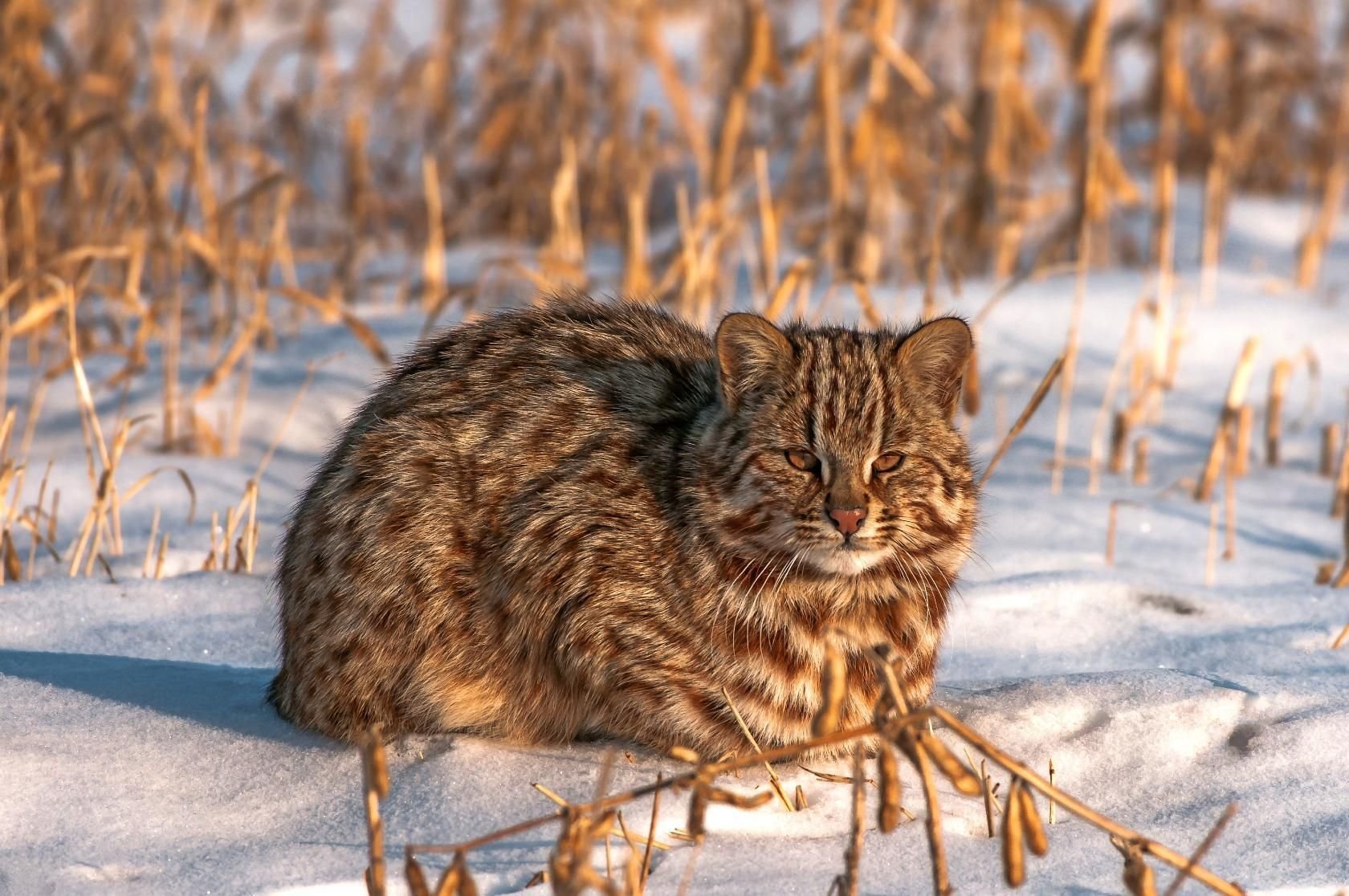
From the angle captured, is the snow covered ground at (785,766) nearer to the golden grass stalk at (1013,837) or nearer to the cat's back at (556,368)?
the golden grass stalk at (1013,837)

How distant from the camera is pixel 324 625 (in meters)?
3.58

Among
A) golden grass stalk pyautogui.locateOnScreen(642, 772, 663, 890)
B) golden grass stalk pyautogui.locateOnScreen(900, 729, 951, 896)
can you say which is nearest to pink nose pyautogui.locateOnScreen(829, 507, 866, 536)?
golden grass stalk pyautogui.locateOnScreen(642, 772, 663, 890)

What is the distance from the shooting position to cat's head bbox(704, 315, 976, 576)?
3311mm

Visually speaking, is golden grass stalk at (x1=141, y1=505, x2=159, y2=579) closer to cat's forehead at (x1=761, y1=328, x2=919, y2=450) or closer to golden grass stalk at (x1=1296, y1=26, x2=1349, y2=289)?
cat's forehead at (x1=761, y1=328, x2=919, y2=450)

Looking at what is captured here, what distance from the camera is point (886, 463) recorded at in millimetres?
3387

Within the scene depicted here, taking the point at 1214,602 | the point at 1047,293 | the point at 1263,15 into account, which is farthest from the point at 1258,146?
the point at 1214,602

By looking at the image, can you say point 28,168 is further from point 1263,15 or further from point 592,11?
point 1263,15

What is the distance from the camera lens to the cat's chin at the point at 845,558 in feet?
10.8

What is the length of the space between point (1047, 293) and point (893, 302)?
81 centimetres

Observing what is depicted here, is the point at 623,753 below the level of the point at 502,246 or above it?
below

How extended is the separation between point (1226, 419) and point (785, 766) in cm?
270

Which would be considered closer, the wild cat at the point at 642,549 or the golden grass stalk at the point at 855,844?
the golden grass stalk at the point at 855,844

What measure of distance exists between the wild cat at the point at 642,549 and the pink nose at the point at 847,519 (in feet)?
0.06

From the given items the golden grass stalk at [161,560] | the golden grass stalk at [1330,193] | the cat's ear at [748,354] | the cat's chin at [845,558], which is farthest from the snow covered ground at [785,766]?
the golden grass stalk at [1330,193]
